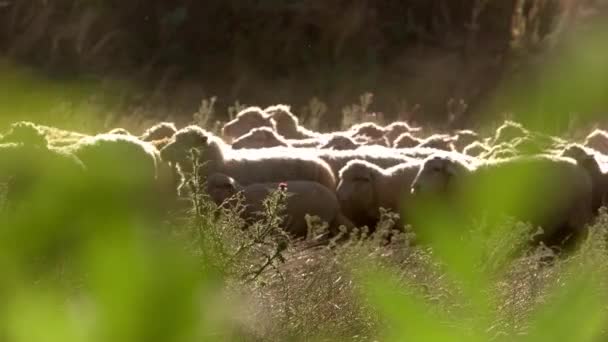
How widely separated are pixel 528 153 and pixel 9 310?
33 centimetres

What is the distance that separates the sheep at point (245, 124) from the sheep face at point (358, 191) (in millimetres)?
3994

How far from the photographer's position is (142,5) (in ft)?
83.7

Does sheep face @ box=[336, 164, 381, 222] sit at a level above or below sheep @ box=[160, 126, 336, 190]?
below

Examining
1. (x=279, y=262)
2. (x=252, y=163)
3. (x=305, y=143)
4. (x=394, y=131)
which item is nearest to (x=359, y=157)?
(x=252, y=163)

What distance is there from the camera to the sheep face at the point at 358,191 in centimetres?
786

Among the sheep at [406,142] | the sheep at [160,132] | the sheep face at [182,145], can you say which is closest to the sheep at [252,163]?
the sheep face at [182,145]

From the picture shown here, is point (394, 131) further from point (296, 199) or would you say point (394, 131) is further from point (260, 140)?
point (296, 199)

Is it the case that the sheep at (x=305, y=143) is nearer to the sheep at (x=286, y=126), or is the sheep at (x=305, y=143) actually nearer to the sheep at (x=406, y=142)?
the sheep at (x=406, y=142)

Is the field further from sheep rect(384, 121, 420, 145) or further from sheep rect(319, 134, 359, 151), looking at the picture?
sheep rect(384, 121, 420, 145)

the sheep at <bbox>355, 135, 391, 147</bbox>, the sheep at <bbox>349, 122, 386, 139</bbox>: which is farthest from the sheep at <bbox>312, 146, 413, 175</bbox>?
the sheep at <bbox>349, 122, 386, 139</bbox>

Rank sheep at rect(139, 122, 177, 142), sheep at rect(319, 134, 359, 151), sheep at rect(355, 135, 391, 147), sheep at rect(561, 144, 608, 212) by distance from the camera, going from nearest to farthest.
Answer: sheep at rect(561, 144, 608, 212)
sheep at rect(139, 122, 177, 142)
sheep at rect(319, 134, 359, 151)
sheep at rect(355, 135, 391, 147)

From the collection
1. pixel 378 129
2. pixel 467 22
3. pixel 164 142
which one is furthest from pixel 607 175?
pixel 467 22

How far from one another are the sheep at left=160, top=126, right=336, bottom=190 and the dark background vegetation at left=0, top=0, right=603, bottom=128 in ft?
45.1

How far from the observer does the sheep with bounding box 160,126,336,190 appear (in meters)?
7.11
